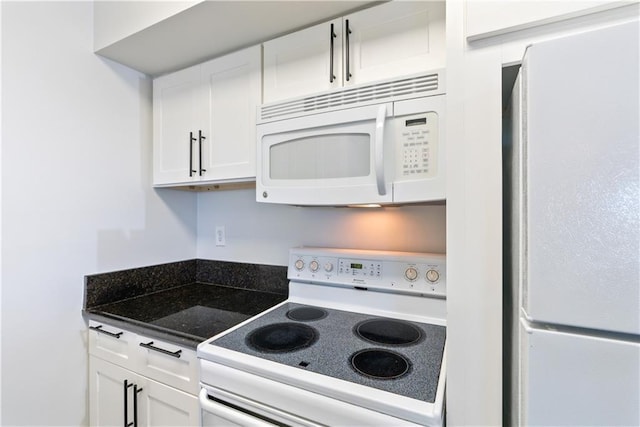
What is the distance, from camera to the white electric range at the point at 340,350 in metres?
0.76

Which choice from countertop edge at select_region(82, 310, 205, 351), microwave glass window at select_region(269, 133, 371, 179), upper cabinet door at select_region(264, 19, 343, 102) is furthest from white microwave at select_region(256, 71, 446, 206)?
countertop edge at select_region(82, 310, 205, 351)

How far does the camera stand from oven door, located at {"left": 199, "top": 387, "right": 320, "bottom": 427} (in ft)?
2.81

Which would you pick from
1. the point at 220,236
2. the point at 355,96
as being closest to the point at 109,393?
the point at 220,236

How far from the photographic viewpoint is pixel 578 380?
1.70ft

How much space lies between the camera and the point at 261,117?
127 cm

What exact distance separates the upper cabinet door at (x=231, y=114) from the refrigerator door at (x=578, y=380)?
1162mm

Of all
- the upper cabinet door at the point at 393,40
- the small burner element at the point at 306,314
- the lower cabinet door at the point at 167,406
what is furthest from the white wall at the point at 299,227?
the lower cabinet door at the point at 167,406

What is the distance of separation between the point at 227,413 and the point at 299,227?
2.97 ft

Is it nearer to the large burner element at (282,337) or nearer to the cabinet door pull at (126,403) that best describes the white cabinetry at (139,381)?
the cabinet door pull at (126,403)

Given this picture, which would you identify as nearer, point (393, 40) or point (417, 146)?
point (417, 146)

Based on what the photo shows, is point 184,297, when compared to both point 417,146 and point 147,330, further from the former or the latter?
point 417,146

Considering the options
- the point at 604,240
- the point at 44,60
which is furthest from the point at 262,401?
the point at 44,60

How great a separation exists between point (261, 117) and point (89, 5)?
1030 mm

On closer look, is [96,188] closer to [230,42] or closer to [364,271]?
[230,42]
